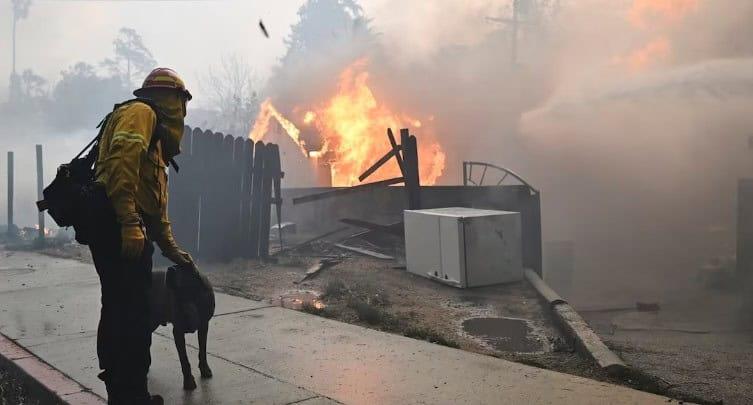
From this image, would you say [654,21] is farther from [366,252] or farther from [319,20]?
[319,20]

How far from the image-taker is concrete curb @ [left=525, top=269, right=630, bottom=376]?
3.77m

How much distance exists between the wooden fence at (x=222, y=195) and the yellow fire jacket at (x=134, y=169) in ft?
18.8

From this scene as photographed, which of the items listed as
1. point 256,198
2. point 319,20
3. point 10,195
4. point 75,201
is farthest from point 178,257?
point 319,20

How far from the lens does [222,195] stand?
9203mm

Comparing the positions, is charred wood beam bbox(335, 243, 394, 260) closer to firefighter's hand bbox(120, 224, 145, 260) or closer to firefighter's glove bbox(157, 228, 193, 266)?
firefighter's glove bbox(157, 228, 193, 266)

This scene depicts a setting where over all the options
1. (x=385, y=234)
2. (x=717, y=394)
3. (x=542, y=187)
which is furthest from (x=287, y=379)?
(x=542, y=187)

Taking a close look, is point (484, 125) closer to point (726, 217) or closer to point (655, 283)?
point (726, 217)

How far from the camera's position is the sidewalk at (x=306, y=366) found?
3.37 meters

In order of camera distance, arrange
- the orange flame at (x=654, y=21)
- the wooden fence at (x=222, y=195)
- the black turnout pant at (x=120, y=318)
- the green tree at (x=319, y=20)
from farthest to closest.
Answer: the green tree at (x=319, y=20) → the orange flame at (x=654, y=21) → the wooden fence at (x=222, y=195) → the black turnout pant at (x=120, y=318)

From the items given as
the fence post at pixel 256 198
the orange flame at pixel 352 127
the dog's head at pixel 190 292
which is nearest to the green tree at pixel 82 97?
the orange flame at pixel 352 127

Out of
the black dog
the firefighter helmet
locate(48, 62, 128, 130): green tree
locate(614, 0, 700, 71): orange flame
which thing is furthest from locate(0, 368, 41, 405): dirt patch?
locate(48, 62, 128, 130): green tree

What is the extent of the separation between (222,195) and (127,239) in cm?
647

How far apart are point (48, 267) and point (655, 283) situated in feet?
39.5

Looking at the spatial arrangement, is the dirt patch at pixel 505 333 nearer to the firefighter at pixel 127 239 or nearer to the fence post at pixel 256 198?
the firefighter at pixel 127 239
